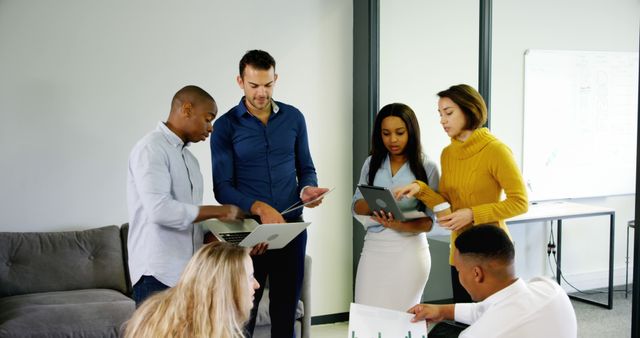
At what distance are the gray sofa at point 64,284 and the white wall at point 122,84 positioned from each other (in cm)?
22

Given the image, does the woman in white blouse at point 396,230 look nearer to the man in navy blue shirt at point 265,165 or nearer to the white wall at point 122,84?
the man in navy blue shirt at point 265,165

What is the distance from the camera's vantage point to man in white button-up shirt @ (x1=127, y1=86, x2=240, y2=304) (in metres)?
2.27

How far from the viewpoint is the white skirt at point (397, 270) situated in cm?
286

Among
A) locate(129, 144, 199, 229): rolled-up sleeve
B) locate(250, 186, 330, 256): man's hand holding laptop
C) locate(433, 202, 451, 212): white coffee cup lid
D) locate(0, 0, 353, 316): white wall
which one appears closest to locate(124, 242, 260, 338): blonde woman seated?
locate(129, 144, 199, 229): rolled-up sleeve

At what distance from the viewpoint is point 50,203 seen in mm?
3969

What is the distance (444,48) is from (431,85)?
26cm

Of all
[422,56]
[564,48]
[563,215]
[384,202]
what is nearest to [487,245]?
[384,202]

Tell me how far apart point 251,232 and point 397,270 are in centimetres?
77

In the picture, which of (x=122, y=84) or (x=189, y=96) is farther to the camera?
(x=122, y=84)

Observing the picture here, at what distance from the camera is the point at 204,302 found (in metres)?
1.64

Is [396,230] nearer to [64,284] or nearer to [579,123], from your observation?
[579,123]

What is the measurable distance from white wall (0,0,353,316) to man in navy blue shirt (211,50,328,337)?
1.52 m

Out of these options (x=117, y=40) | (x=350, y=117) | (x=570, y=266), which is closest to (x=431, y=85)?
(x=350, y=117)

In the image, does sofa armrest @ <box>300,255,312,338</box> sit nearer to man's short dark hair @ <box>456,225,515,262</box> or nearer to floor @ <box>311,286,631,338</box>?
floor @ <box>311,286,631,338</box>
